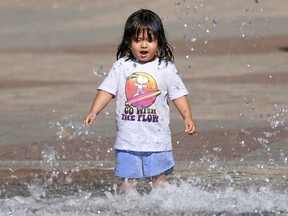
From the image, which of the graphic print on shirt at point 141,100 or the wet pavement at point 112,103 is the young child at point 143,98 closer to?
the graphic print on shirt at point 141,100

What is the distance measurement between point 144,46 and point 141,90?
0.26 m

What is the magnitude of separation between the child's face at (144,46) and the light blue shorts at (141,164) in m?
0.58

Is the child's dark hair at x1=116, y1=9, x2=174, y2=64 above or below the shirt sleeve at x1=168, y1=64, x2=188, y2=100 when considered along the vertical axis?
above

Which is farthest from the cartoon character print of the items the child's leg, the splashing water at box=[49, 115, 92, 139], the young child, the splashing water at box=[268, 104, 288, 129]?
the splashing water at box=[268, 104, 288, 129]

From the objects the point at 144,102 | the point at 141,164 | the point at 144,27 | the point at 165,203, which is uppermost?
the point at 144,27

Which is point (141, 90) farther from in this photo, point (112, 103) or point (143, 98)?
point (112, 103)

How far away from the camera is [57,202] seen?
654 cm

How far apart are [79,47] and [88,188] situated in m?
9.42

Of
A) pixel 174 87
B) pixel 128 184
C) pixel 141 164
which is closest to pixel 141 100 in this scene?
pixel 174 87

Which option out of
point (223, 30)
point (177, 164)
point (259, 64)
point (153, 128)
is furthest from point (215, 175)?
point (223, 30)

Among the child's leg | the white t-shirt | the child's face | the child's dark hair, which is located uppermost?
the child's dark hair

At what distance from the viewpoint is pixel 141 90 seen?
6.55 metres

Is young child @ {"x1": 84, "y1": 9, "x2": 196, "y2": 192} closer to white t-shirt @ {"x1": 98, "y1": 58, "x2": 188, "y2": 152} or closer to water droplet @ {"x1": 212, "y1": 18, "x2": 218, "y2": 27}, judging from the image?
white t-shirt @ {"x1": 98, "y1": 58, "x2": 188, "y2": 152}

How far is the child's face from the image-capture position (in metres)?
6.53
